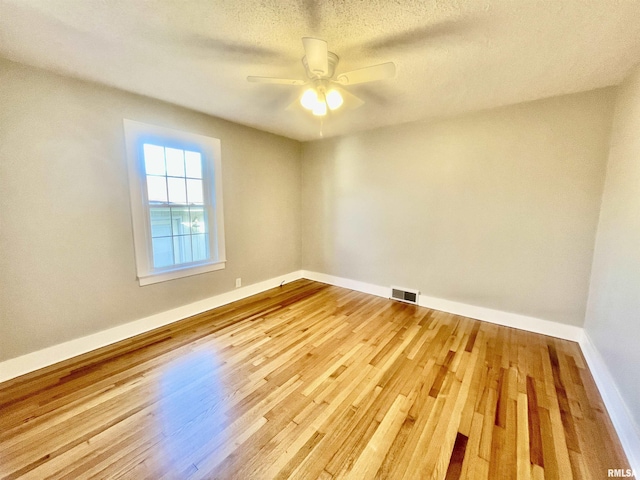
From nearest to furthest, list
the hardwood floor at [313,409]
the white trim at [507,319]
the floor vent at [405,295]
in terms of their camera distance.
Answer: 1. the hardwood floor at [313,409]
2. the white trim at [507,319]
3. the floor vent at [405,295]

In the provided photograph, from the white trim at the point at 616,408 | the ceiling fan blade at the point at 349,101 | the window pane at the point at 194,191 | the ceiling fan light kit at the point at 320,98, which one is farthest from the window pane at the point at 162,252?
the white trim at the point at 616,408

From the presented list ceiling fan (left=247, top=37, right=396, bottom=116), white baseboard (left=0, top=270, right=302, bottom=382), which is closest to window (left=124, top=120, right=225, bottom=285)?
white baseboard (left=0, top=270, right=302, bottom=382)

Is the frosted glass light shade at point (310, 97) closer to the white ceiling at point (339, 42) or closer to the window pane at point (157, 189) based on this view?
the white ceiling at point (339, 42)

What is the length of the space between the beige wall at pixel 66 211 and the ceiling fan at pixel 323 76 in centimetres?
155

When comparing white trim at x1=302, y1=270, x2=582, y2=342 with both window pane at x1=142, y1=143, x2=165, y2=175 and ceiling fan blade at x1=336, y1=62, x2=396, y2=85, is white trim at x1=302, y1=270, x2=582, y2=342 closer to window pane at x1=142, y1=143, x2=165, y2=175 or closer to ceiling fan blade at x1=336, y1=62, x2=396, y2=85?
ceiling fan blade at x1=336, y1=62, x2=396, y2=85

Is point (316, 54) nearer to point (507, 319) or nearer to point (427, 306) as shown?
point (427, 306)

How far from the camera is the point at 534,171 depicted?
2586 millimetres

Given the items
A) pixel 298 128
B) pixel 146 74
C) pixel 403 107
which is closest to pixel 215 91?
pixel 146 74

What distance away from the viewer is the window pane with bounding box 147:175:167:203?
2.69m

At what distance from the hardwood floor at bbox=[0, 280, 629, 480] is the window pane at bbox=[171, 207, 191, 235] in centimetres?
113

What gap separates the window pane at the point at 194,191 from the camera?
3037 mm

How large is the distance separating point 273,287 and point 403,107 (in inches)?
121

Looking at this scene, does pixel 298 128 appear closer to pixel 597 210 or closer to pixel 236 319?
pixel 236 319

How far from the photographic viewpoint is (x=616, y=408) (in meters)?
1.60
